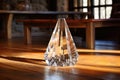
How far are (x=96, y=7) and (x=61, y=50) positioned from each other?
399 centimetres

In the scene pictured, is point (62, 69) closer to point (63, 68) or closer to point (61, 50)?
point (63, 68)

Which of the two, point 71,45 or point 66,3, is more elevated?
point 66,3

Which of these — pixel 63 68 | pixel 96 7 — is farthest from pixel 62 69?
pixel 96 7

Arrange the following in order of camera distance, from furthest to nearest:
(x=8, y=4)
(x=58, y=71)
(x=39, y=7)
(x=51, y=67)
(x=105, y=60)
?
(x=39, y=7) < (x=8, y=4) < (x=105, y=60) < (x=51, y=67) < (x=58, y=71)

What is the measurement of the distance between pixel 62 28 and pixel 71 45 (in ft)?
0.56

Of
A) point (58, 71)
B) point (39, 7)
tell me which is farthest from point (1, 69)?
point (39, 7)

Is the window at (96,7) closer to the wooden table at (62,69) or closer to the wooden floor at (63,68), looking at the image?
the wooden floor at (63,68)

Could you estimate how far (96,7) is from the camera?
20.0 feet

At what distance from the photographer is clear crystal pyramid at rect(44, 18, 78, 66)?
2279mm

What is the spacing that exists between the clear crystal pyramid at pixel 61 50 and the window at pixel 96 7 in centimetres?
371

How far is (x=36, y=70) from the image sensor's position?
7.07ft

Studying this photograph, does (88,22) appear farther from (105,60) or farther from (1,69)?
(1,69)

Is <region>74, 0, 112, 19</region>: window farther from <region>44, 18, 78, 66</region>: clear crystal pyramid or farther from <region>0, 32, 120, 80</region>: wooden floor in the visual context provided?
<region>44, 18, 78, 66</region>: clear crystal pyramid

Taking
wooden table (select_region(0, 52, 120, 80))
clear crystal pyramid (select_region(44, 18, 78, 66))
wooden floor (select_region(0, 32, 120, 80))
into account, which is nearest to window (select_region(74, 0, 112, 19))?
wooden floor (select_region(0, 32, 120, 80))
